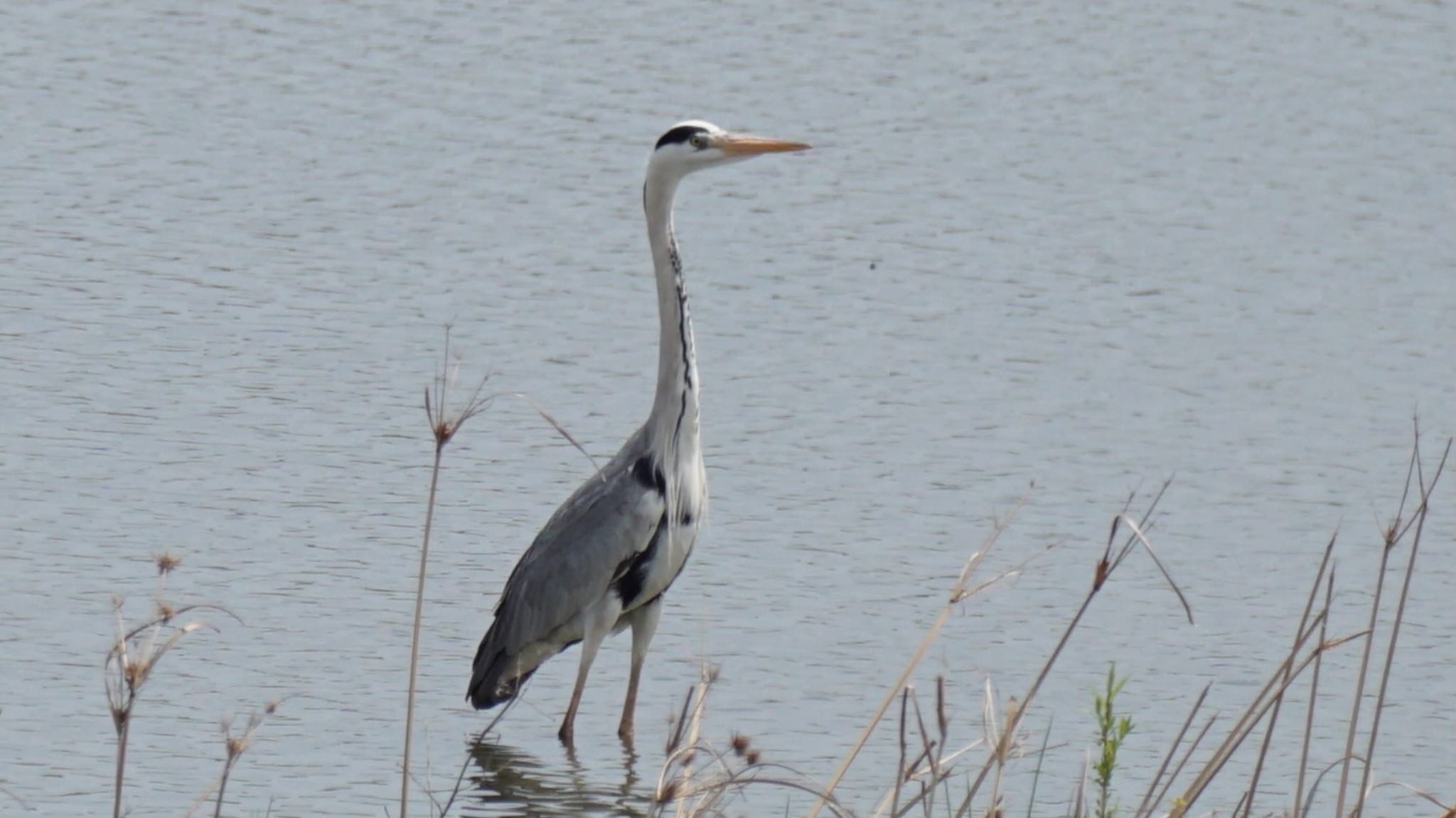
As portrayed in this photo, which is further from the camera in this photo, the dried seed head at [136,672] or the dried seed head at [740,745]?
the dried seed head at [740,745]

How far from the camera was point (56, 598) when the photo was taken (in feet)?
26.5

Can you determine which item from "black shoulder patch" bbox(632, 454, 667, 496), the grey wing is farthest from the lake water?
"black shoulder patch" bbox(632, 454, 667, 496)

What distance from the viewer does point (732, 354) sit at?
11281 mm

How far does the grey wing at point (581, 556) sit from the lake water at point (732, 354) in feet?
1.14

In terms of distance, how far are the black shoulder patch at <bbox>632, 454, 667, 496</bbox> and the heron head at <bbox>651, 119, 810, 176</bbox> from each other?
906mm

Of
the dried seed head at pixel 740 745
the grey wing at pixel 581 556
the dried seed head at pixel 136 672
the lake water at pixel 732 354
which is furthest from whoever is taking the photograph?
the lake water at pixel 732 354

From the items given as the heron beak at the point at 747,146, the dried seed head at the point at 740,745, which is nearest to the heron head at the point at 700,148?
the heron beak at the point at 747,146

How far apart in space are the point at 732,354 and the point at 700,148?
11.3 ft

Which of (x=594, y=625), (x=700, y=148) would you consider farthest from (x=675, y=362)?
(x=594, y=625)

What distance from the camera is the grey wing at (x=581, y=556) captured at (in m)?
7.59

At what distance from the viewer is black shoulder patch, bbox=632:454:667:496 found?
7656 mm

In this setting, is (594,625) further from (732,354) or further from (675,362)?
(732,354)

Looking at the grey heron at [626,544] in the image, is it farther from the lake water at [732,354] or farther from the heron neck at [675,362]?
the lake water at [732,354]

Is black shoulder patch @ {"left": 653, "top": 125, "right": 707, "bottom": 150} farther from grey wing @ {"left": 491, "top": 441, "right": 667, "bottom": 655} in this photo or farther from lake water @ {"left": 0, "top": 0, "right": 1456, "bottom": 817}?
lake water @ {"left": 0, "top": 0, "right": 1456, "bottom": 817}
